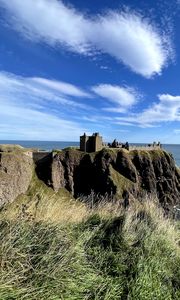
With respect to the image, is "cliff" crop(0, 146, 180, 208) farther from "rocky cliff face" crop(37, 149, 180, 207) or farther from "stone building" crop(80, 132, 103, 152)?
"stone building" crop(80, 132, 103, 152)

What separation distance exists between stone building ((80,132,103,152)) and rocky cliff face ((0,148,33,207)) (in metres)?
23.2

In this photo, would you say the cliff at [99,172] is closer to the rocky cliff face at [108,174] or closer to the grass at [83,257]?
the rocky cliff face at [108,174]

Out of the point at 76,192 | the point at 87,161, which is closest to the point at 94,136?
the point at 87,161

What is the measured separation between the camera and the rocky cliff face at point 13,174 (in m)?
78.5

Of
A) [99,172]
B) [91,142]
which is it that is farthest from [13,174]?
[91,142]

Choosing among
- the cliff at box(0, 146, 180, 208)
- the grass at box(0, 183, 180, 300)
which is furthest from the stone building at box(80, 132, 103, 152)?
the grass at box(0, 183, 180, 300)

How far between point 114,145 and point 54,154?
25.7m

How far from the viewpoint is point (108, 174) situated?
99.4m

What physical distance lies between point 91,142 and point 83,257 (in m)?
99.6

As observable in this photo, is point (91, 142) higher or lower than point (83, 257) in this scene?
higher

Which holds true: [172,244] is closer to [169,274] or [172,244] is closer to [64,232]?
[169,274]

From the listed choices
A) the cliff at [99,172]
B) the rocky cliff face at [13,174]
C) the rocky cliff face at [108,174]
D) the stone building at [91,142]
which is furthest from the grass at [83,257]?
the stone building at [91,142]

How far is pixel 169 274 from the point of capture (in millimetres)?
7785

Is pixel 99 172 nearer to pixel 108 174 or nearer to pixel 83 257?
pixel 108 174
